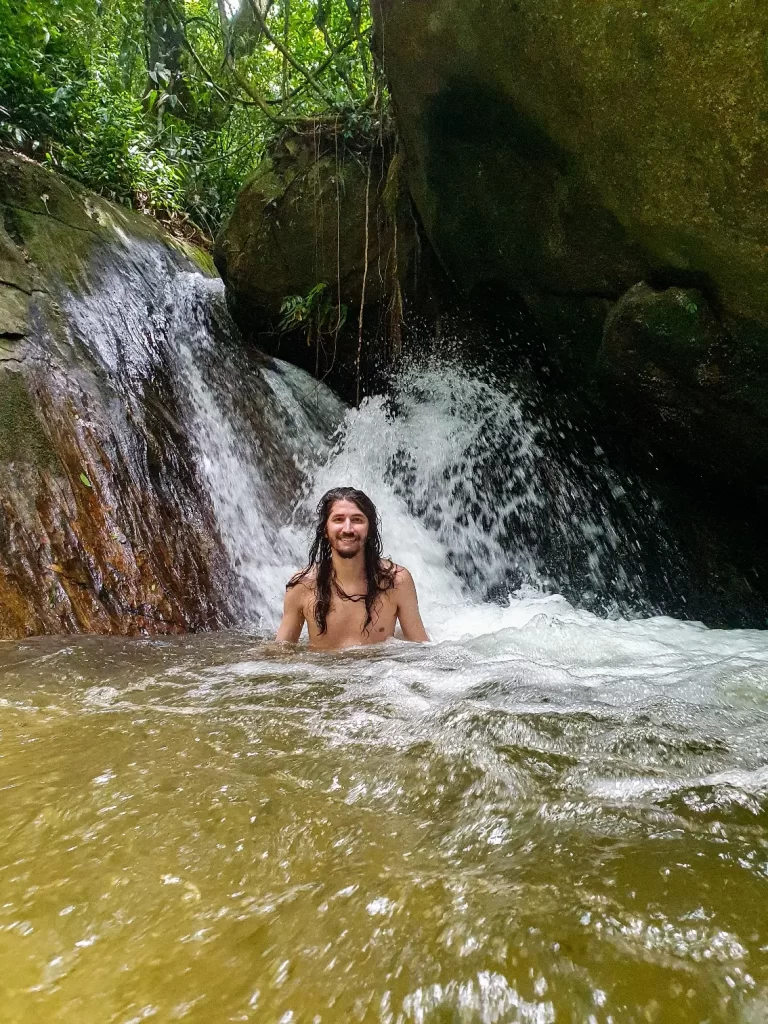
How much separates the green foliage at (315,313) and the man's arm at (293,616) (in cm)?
341

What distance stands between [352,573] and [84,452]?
5.88 feet

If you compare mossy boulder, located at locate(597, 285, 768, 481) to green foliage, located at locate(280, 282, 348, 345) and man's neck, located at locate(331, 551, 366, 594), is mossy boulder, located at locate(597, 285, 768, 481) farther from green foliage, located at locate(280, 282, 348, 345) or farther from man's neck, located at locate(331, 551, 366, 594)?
green foliage, located at locate(280, 282, 348, 345)

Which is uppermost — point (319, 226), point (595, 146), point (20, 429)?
point (319, 226)

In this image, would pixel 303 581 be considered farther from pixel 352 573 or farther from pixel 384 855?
pixel 384 855

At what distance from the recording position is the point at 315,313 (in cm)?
640

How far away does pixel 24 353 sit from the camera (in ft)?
13.5

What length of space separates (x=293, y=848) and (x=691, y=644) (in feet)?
10.4

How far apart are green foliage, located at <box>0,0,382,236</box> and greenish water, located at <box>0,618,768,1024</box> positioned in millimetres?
5671

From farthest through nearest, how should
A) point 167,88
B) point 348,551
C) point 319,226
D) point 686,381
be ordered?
point 167,88
point 319,226
point 686,381
point 348,551

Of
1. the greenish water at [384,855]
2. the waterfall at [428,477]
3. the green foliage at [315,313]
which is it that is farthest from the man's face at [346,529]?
the green foliage at [315,313]

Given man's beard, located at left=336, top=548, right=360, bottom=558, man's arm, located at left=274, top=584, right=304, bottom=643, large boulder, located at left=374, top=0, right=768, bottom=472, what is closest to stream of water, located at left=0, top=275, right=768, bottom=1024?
man's arm, located at left=274, top=584, right=304, bottom=643

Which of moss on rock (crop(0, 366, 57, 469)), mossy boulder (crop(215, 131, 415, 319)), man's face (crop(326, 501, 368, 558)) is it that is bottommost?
man's face (crop(326, 501, 368, 558))

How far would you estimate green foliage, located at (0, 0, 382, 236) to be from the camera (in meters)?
5.97

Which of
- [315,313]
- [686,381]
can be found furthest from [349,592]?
[315,313]
